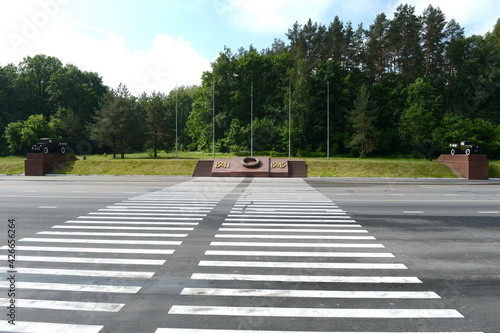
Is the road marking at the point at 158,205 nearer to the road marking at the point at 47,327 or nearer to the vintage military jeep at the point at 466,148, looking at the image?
the road marking at the point at 47,327

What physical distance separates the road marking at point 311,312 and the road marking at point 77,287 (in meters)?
1.19

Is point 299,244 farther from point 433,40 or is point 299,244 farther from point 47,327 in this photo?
point 433,40

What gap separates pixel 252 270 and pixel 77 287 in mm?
3185

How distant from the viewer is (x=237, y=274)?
264 inches

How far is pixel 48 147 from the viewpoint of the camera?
35.7 metres

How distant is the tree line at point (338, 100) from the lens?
164 ft

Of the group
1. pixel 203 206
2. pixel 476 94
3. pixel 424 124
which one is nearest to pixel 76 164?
pixel 203 206

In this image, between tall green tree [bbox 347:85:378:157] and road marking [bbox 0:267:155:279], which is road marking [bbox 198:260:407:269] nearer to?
road marking [bbox 0:267:155:279]

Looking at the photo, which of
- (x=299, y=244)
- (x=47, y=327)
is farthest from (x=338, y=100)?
(x=47, y=327)

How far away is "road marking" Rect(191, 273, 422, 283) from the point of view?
640cm

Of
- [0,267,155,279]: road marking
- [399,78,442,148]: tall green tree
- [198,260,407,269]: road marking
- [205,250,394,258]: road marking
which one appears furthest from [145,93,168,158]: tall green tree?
[198,260,407,269]: road marking

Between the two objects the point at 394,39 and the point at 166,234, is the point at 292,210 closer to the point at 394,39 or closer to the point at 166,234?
the point at 166,234

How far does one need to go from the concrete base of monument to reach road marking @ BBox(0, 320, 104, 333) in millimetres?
27495

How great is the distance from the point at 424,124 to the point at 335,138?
43.7 feet
